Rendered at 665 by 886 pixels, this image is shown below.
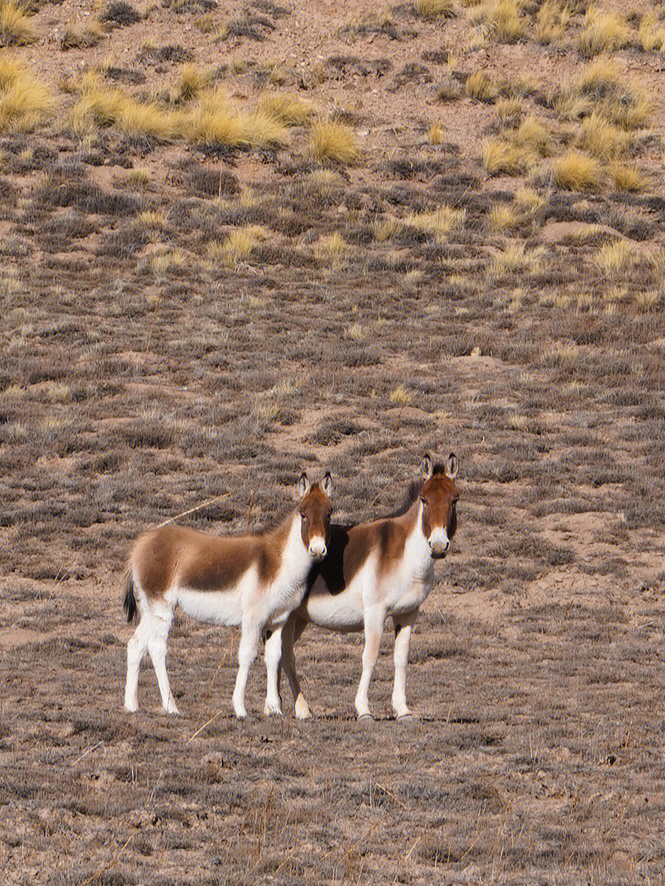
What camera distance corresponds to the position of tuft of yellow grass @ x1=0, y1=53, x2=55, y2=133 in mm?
33669

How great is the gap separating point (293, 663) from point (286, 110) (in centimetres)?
2722

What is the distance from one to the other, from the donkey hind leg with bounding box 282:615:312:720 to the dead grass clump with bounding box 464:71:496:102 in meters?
29.2

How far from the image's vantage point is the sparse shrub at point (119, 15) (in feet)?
127

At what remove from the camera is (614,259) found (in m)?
29.3

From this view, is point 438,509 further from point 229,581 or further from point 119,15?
point 119,15

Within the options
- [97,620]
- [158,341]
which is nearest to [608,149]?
[158,341]

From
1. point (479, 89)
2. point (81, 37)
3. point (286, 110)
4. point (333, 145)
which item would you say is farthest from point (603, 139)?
point (81, 37)

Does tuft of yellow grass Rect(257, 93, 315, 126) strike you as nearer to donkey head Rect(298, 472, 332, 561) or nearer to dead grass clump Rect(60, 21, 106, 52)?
dead grass clump Rect(60, 21, 106, 52)

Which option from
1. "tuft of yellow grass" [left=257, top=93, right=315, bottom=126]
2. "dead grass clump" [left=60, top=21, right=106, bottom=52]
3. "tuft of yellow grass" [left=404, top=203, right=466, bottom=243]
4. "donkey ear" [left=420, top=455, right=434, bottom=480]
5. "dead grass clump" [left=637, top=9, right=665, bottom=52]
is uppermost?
"dead grass clump" [left=637, top=9, right=665, bottom=52]

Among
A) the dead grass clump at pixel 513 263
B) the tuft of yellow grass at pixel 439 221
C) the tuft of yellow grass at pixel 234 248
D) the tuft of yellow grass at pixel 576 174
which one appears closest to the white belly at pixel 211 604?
the tuft of yellow grass at pixel 234 248

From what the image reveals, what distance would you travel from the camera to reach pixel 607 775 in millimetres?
8570

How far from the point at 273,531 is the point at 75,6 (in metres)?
33.1

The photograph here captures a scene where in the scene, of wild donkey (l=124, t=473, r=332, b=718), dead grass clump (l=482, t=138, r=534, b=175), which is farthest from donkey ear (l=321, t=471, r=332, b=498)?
dead grass clump (l=482, t=138, r=534, b=175)

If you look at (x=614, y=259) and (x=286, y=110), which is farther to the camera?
(x=286, y=110)
